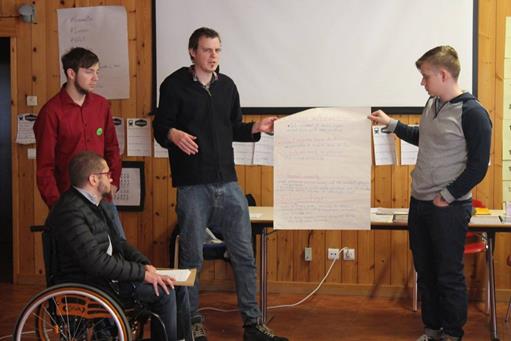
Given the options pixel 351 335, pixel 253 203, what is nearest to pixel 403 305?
pixel 351 335

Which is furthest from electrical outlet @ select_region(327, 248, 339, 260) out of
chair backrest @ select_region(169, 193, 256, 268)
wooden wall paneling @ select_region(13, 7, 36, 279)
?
wooden wall paneling @ select_region(13, 7, 36, 279)

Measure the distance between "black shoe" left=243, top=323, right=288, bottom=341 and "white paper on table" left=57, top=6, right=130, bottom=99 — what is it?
219 cm

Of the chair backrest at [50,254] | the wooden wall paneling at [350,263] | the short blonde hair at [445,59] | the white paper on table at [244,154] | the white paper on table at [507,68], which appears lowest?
the wooden wall paneling at [350,263]

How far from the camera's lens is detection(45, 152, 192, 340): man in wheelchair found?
9.20 feet

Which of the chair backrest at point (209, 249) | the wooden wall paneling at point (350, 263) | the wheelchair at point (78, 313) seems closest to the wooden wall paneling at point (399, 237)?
the wooden wall paneling at point (350, 263)

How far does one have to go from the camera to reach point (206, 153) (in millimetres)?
3406

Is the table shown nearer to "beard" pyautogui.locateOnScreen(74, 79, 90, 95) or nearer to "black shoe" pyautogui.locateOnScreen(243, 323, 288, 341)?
"black shoe" pyautogui.locateOnScreen(243, 323, 288, 341)

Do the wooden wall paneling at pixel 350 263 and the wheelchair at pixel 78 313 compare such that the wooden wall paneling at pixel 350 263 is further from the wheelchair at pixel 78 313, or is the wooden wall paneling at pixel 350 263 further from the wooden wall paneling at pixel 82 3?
the wooden wall paneling at pixel 82 3

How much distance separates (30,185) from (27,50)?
101cm

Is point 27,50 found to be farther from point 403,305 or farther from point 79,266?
point 403,305

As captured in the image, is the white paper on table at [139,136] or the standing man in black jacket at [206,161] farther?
the white paper on table at [139,136]

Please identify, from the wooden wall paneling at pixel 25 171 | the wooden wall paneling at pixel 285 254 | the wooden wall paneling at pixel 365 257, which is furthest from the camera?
the wooden wall paneling at pixel 25 171

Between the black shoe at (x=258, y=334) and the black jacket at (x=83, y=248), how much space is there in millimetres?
881

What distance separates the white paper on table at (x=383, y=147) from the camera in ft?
15.4
